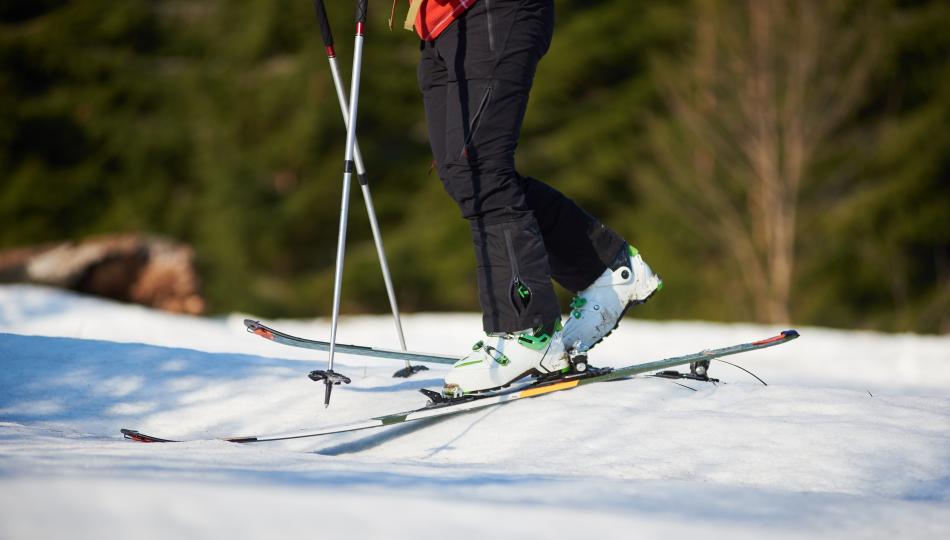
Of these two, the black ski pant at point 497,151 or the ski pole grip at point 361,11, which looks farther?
the ski pole grip at point 361,11

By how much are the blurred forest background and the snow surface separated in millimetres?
9047

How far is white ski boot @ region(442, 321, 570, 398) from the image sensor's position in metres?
2.86

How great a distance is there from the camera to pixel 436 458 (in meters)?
2.49

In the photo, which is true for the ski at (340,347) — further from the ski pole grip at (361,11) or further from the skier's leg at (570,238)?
the ski pole grip at (361,11)

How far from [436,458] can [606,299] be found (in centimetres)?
93

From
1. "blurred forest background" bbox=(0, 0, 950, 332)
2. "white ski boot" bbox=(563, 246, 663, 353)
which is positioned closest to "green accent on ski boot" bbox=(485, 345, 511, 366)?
"white ski boot" bbox=(563, 246, 663, 353)

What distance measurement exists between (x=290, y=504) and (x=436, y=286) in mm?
17256

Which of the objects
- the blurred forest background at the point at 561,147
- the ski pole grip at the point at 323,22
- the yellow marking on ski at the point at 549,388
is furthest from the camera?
the blurred forest background at the point at 561,147

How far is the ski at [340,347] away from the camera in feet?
10.3

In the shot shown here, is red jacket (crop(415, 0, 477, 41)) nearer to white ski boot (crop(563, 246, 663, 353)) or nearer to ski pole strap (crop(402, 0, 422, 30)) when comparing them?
ski pole strap (crop(402, 0, 422, 30))

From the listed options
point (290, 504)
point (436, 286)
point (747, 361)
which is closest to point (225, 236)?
point (436, 286)

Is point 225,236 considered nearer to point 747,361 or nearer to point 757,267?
point 757,267

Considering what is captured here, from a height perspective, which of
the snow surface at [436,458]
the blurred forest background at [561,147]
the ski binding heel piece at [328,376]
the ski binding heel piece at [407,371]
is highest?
the blurred forest background at [561,147]

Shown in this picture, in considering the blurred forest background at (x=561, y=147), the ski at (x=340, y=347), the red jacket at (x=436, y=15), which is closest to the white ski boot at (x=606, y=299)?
the ski at (x=340, y=347)
